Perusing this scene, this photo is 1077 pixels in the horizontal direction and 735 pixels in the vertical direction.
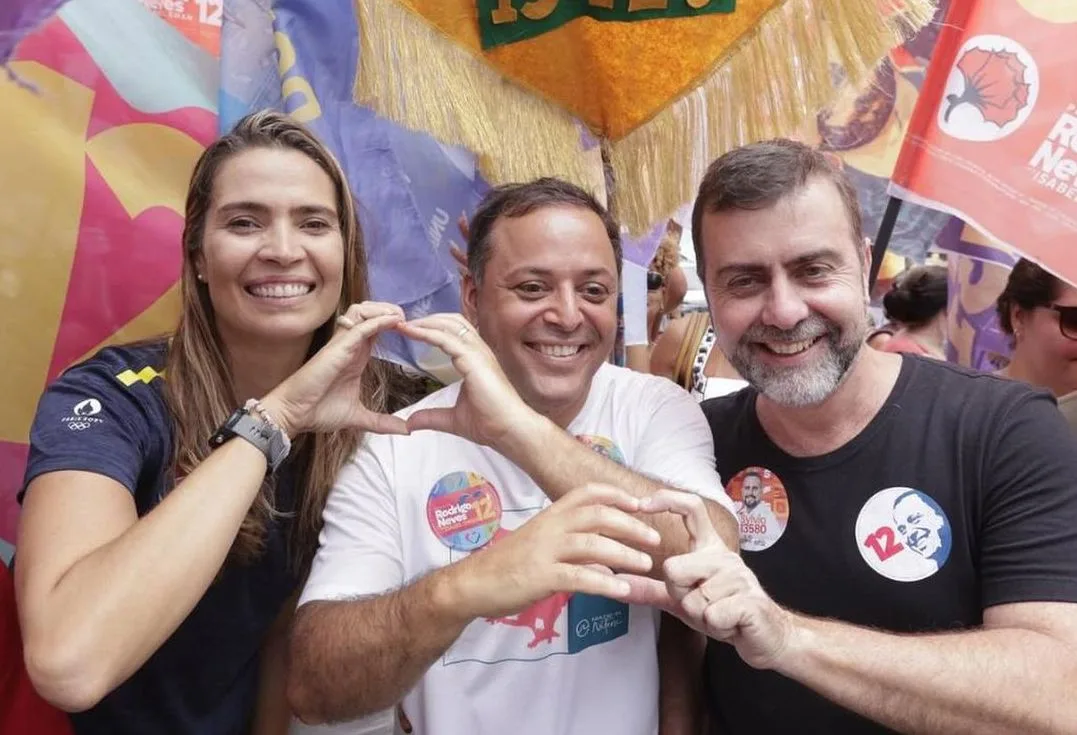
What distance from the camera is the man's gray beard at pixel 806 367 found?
5.04 feet

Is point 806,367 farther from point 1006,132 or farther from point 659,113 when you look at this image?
point 1006,132

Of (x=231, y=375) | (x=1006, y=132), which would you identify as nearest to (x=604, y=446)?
(x=231, y=375)

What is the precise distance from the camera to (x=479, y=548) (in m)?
1.58

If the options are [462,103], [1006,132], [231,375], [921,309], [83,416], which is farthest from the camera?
[921,309]

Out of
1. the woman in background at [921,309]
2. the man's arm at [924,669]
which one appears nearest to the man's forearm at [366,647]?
the man's arm at [924,669]

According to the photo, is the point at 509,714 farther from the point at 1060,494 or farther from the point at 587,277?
the point at 1060,494

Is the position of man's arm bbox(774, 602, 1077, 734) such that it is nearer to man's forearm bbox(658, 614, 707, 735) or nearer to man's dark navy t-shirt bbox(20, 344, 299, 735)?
man's forearm bbox(658, 614, 707, 735)

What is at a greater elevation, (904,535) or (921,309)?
(921,309)

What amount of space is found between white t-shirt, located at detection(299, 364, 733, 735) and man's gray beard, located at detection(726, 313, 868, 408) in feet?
0.54

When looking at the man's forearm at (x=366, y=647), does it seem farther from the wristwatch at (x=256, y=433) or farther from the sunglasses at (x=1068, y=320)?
the sunglasses at (x=1068, y=320)

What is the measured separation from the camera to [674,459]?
5.13 feet

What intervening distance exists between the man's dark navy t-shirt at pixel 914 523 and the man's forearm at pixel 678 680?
6 cm

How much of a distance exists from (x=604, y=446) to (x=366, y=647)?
617 mm

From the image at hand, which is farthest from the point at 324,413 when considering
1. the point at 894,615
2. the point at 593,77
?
the point at 593,77
